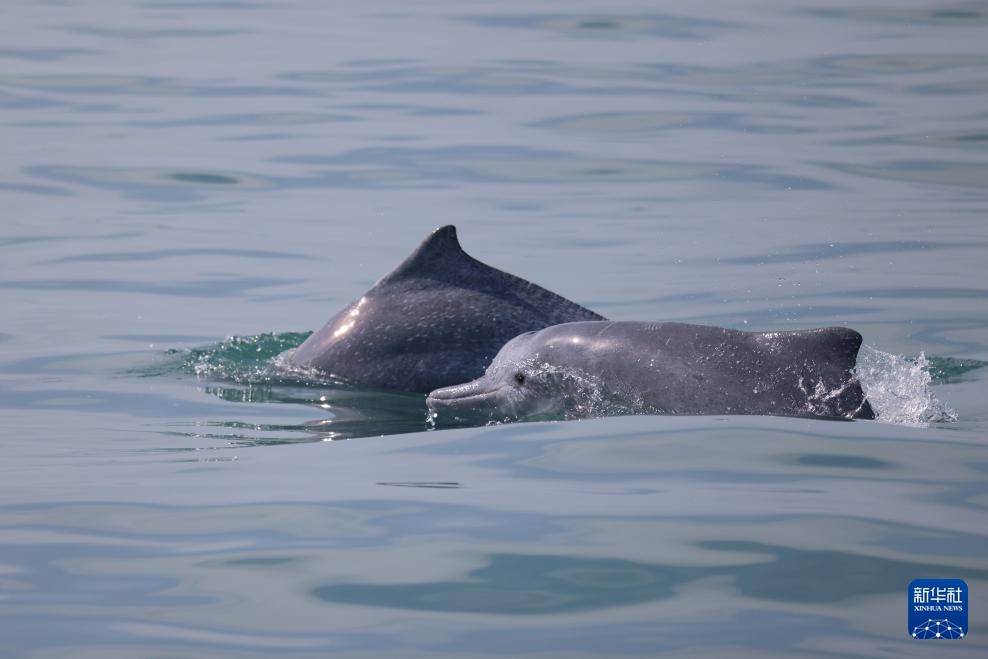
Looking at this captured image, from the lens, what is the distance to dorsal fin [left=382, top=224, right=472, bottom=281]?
40.7ft

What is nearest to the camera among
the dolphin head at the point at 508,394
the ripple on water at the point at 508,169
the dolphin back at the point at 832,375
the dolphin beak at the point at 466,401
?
the dolphin back at the point at 832,375

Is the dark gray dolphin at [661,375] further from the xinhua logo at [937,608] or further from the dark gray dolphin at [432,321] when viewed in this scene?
the xinhua logo at [937,608]

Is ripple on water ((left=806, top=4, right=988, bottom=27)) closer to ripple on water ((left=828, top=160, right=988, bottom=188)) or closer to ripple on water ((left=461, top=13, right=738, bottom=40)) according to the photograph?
ripple on water ((left=461, top=13, right=738, bottom=40))

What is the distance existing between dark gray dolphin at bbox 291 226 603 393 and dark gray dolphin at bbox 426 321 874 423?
3.33 ft

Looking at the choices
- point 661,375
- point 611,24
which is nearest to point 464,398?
A: point 661,375

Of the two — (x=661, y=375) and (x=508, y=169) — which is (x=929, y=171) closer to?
(x=508, y=169)

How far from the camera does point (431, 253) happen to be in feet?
40.9

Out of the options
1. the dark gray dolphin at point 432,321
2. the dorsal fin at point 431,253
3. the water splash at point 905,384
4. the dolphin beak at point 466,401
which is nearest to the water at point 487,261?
the water splash at point 905,384

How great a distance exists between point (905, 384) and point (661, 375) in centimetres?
185

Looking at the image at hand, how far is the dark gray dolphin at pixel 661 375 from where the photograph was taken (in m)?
9.35

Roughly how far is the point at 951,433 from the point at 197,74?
2259 centimetres

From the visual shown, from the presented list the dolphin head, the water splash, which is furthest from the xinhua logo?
the dolphin head

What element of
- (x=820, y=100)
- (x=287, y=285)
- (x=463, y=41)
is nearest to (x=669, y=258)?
(x=287, y=285)

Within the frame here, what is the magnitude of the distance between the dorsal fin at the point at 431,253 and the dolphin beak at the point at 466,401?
5.92 feet
